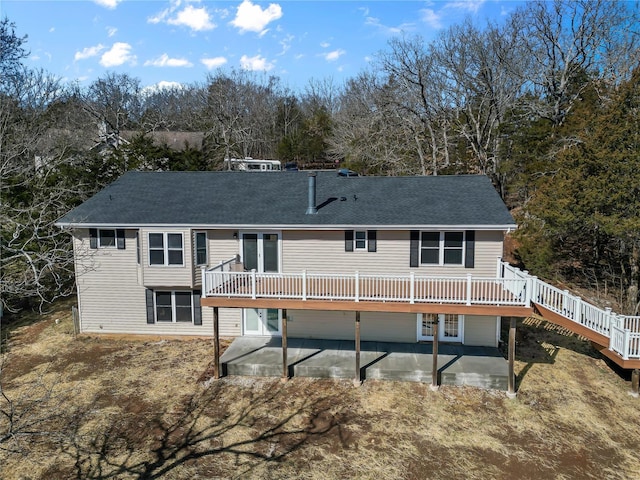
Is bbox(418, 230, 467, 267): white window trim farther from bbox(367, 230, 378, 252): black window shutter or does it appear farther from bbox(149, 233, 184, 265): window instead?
bbox(149, 233, 184, 265): window

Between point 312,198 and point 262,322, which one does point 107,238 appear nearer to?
point 262,322

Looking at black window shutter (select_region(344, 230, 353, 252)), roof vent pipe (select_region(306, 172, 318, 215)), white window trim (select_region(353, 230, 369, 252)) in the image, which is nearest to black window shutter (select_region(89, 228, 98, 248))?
roof vent pipe (select_region(306, 172, 318, 215))

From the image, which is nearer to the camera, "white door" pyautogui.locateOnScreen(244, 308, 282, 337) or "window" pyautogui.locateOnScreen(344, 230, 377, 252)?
"window" pyautogui.locateOnScreen(344, 230, 377, 252)

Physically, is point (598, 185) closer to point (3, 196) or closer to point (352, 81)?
point (3, 196)

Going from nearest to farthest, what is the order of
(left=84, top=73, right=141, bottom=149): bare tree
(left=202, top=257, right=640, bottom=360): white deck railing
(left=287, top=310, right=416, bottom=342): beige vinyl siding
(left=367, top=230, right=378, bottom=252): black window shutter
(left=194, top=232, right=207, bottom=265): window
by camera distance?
(left=202, top=257, right=640, bottom=360): white deck railing → (left=367, top=230, right=378, bottom=252): black window shutter → (left=287, top=310, right=416, bottom=342): beige vinyl siding → (left=194, top=232, right=207, bottom=265): window → (left=84, top=73, right=141, bottom=149): bare tree

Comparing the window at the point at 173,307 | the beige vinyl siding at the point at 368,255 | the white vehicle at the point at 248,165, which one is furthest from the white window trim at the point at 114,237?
the white vehicle at the point at 248,165

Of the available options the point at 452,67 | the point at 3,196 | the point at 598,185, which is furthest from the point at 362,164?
the point at 3,196
